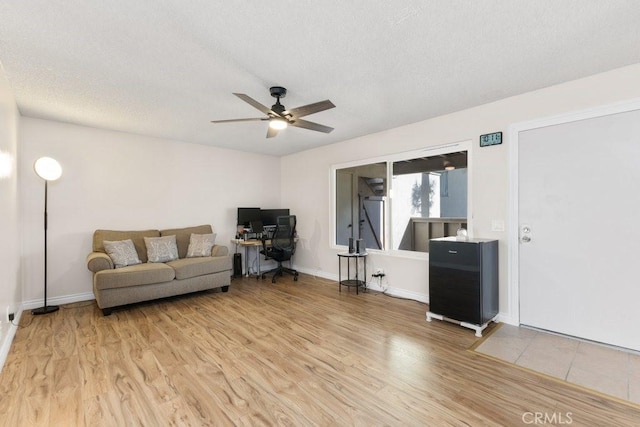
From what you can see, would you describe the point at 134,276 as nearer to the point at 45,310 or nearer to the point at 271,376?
the point at 45,310

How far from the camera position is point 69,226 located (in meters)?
3.96

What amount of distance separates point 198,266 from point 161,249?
67 centimetres

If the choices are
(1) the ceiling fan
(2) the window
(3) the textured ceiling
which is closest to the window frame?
(2) the window

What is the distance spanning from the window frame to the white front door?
1.73ft

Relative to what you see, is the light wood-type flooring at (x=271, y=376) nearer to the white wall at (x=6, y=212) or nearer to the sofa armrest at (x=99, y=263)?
the white wall at (x=6, y=212)

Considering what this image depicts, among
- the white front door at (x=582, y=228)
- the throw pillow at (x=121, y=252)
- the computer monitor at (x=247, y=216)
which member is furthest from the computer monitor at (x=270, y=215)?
the white front door at (x=582, y=228)

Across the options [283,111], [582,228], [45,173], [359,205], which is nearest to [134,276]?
[45,173]

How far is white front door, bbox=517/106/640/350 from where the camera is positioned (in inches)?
96.3

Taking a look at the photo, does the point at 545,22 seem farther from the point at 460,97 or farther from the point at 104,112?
the point at 104,112

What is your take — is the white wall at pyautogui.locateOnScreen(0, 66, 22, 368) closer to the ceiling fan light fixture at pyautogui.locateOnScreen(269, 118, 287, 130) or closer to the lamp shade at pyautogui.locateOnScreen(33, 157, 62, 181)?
the lamp shade at pyautogui.locateOnScreen(33, 157, 62, 181)

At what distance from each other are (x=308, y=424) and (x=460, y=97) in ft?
10.8

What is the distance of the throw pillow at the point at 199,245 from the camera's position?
4538 mm

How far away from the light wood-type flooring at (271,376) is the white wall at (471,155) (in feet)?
2.95

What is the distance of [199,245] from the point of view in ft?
15.0
